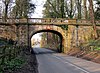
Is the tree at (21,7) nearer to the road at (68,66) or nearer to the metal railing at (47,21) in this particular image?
the metal railing at (47,21)

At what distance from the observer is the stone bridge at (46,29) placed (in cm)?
4519

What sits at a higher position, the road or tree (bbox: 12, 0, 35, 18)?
tree (bbox: 12, 0, 35, 18)

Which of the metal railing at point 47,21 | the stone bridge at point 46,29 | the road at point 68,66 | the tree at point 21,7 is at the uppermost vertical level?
the tree at point 21,7

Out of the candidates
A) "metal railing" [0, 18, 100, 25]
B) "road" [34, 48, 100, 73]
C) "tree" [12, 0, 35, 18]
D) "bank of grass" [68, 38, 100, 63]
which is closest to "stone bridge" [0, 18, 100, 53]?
"metal railing" [0, 18, 100, 25]

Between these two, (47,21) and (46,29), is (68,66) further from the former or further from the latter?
(46,29)

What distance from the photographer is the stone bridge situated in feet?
148

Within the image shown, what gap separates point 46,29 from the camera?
153ft

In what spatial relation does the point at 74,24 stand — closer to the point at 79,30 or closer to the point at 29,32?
the point at 79,30

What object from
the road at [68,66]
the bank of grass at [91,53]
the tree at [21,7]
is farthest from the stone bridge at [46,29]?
the road at [68,66]

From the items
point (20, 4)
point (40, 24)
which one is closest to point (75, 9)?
point (20, 4)

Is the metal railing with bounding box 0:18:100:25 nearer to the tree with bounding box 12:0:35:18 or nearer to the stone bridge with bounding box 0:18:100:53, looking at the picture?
the stone bridge with bounding box 0:18:100:53

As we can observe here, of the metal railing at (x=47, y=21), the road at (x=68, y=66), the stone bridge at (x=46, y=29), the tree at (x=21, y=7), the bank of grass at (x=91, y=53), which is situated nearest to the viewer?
the road at (x=68, y=66)

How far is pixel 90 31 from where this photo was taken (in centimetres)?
4747

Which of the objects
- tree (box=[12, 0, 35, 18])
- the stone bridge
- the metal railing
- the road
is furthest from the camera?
tree (box=[12, 0, 35, 18])
